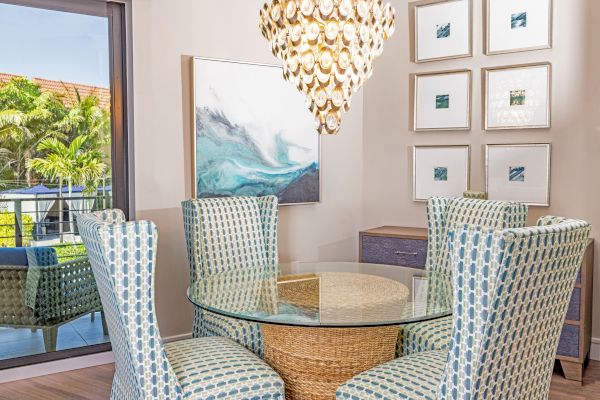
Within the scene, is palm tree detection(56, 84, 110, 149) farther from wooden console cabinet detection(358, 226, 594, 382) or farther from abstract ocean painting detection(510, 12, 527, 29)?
abstract ocean painting detection(510, 12, 527, 29)

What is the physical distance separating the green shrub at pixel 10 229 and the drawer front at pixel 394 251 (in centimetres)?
225

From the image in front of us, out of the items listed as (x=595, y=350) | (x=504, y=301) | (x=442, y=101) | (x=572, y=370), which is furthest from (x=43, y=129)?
(x=595, y=350)

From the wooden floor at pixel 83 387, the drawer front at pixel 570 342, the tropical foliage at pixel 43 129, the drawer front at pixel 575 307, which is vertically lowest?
the wooden floor at pixel 83 387

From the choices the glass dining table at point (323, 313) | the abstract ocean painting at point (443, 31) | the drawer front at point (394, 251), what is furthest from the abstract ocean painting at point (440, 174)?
the glass dining table at point (323, 313)

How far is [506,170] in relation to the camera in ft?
14.2

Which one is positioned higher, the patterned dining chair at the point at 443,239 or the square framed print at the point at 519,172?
the square framed print at the point at 519,172

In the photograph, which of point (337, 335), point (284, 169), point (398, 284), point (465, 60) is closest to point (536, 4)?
point (465, 60)

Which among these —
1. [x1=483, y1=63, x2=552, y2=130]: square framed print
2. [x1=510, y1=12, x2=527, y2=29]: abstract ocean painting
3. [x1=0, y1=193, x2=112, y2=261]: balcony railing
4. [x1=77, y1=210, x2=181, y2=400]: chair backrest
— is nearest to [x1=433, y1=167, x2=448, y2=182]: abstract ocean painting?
[x1=483, y1=63, x2=552, y2=130]: square framed print

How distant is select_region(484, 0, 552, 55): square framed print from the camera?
411 cm

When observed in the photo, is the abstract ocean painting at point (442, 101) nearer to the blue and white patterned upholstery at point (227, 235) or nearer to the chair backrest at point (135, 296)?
the blue and white patterned upholstery at point (227, 235)

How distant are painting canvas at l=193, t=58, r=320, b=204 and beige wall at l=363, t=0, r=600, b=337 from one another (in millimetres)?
619

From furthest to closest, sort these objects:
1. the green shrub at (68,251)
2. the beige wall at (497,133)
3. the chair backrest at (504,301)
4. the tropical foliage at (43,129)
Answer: the beige wall at (497,133), the green shrub at (68,251), the tropical foliage at (43,129), the chair backrest at (504,301)

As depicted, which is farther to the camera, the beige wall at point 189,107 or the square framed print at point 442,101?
the square framed print at point 442,101

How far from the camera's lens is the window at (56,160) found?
3.53 m
